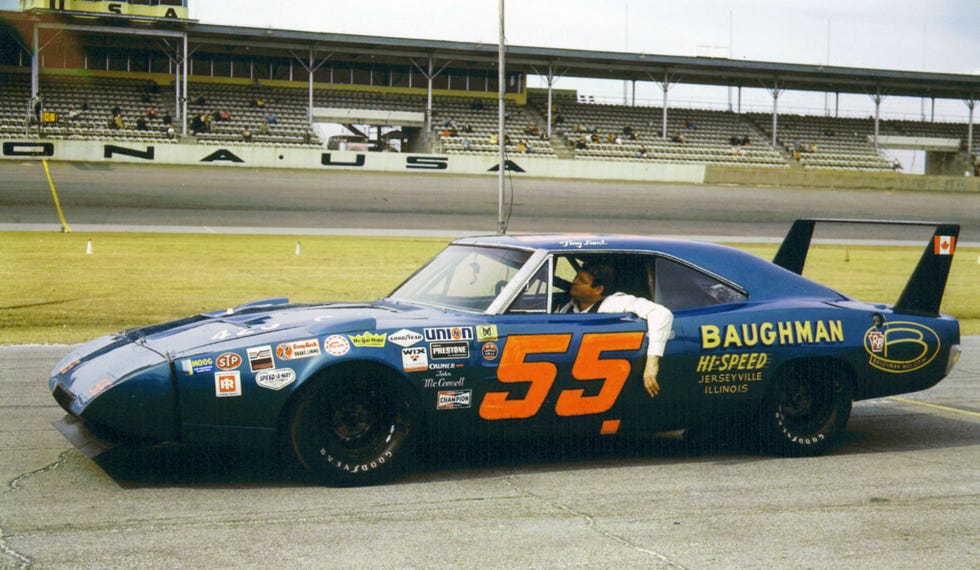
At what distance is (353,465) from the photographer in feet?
17.4

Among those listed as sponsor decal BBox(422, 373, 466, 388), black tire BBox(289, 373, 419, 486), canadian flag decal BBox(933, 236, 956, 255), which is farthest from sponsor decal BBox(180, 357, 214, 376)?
canadian flag decal BBox(933, 236, 956, 255)

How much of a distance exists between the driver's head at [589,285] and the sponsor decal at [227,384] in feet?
6.71

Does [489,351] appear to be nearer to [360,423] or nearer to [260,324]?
[360,423]

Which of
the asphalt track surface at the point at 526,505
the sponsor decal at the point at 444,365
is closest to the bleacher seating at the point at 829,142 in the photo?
the asphalt track surface at the point at 526,505

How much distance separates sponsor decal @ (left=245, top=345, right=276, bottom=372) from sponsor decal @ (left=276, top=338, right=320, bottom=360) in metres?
0.05

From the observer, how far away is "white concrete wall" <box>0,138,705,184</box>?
37969 millimetres

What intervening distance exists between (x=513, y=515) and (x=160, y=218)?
29.8 meters

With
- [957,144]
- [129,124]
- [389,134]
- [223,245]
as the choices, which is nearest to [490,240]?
[223,245]

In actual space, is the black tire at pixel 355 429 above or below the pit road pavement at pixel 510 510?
above

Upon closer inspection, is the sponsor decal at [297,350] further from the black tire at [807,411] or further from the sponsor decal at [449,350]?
the black tire at [807,411]

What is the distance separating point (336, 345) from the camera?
524 cm

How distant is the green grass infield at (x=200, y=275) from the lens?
47.0 feet

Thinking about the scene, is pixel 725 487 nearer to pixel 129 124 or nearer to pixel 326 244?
pixel 326 244

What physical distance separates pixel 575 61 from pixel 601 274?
161 feet
